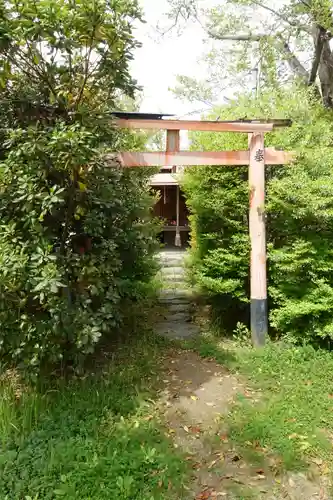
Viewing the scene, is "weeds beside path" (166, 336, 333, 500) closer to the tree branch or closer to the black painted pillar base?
the black painted pillar base

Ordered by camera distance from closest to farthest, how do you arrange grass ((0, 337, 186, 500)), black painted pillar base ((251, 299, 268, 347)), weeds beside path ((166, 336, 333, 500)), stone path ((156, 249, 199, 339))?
grass ((0, 337, 186, 500)), weeds beside path ((166, 336, 333, 500)), black painted pillar base ((251, 299, 268, 347)), stone path ((156, 249, 199, 339))

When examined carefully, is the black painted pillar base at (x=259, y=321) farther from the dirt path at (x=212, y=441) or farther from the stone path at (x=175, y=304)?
the stone path at (x=175, y=304)

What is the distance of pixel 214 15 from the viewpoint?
11500 millimetres

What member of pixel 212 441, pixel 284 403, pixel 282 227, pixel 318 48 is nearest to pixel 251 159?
pixel 282 227

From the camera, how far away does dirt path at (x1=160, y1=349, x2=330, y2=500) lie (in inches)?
111

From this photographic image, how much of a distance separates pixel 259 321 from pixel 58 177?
3.18 metres

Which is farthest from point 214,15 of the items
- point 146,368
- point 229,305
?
point 146,368

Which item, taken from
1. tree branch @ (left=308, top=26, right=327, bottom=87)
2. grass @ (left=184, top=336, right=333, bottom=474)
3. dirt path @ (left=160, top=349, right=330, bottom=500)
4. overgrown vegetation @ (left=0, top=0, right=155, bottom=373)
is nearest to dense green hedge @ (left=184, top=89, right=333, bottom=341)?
grass @ (left=184, top=336, right=333, bottom=474)

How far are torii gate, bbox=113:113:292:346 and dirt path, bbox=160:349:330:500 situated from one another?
1.09 m

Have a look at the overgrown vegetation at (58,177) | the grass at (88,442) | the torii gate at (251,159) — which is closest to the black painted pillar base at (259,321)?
the torii gate at (251,159)

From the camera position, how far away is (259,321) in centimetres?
498

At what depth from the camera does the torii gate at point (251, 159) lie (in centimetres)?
466

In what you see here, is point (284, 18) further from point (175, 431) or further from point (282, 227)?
point (175, 431)

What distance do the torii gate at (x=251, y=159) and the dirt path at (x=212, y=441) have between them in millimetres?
1085
